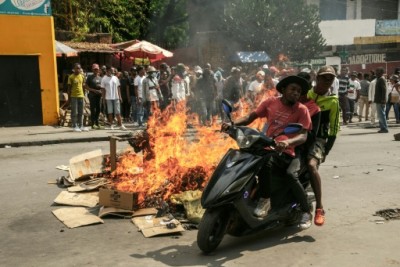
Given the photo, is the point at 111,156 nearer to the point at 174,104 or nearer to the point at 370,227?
the point at 370,227

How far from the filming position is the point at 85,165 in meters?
6.98

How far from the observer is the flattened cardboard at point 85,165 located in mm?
6918

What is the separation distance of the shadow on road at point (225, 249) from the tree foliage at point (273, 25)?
27.4 metres

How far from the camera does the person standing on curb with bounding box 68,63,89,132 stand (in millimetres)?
13625

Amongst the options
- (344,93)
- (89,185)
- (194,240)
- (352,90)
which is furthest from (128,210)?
(352,90)

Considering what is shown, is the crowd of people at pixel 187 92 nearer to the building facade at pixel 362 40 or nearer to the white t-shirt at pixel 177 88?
the white t-shirt at pixel 177 88

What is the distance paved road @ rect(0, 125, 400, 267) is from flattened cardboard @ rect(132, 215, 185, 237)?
7 centimetres

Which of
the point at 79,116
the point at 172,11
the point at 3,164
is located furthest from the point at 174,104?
the point at 172,11

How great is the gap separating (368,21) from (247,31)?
1225cm

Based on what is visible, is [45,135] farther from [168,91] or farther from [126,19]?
[126,19]

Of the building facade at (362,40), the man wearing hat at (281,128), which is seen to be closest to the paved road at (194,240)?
the man wearing hat at (281,128)

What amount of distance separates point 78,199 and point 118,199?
0.82 m

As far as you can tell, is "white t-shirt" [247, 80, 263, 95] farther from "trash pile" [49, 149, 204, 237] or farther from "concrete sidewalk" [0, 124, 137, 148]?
"trash pile" [49, 149, 204, 237]

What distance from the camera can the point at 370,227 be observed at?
5133 mm
